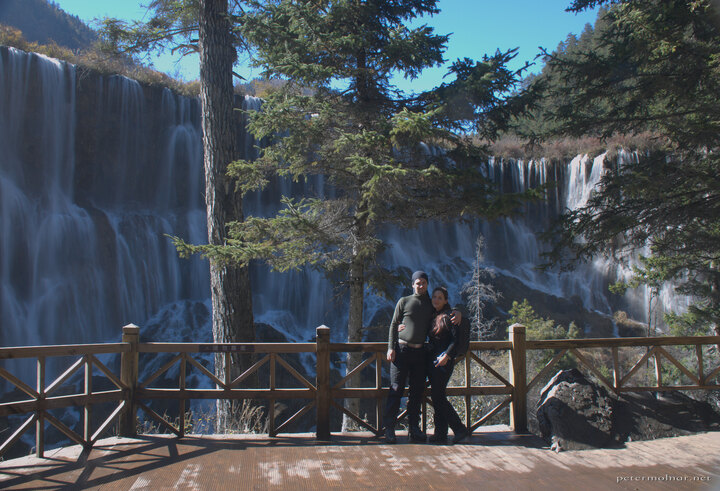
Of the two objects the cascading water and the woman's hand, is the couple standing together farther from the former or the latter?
the cascading water

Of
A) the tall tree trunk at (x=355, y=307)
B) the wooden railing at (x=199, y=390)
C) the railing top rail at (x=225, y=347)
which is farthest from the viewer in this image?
the tall tree trunk at (x=355, y=307)

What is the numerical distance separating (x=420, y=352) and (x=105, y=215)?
1997 centimetres

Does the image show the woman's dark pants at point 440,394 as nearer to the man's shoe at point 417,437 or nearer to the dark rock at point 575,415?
the man's shoe at point 417,437

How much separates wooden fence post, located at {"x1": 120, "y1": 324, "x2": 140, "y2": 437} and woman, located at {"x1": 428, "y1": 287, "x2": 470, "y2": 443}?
129 inches

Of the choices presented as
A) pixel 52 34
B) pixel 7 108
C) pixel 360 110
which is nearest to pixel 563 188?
pixel 360 110

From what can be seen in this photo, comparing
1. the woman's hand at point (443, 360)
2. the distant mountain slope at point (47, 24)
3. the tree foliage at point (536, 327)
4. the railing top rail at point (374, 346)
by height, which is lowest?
the tree foliage at point (536, 327)

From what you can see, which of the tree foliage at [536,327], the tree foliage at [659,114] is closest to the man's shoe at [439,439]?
the tree foliage at [659,114]

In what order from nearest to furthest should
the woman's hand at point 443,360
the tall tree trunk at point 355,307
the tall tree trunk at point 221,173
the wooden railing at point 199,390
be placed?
1. the wooden railing at point 199,390
2. the woman's hand at point 443,360
3. the tall tree trunk at point 221,173
4. the tall tree trunk at point 355,307

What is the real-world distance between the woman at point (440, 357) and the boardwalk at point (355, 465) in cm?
27

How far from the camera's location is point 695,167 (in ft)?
26.9

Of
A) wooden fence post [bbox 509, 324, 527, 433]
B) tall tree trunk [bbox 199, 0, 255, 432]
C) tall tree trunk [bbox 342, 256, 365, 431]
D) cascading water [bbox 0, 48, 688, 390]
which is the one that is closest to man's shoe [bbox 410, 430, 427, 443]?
wooden fence post [bbox 509, 324, 527, 433]

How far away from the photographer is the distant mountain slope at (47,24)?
52.8 meters

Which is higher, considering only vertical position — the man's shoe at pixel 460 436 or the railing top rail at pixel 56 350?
the railing top rail at pixel 56 350

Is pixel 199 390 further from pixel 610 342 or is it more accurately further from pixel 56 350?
pixel 610 342
